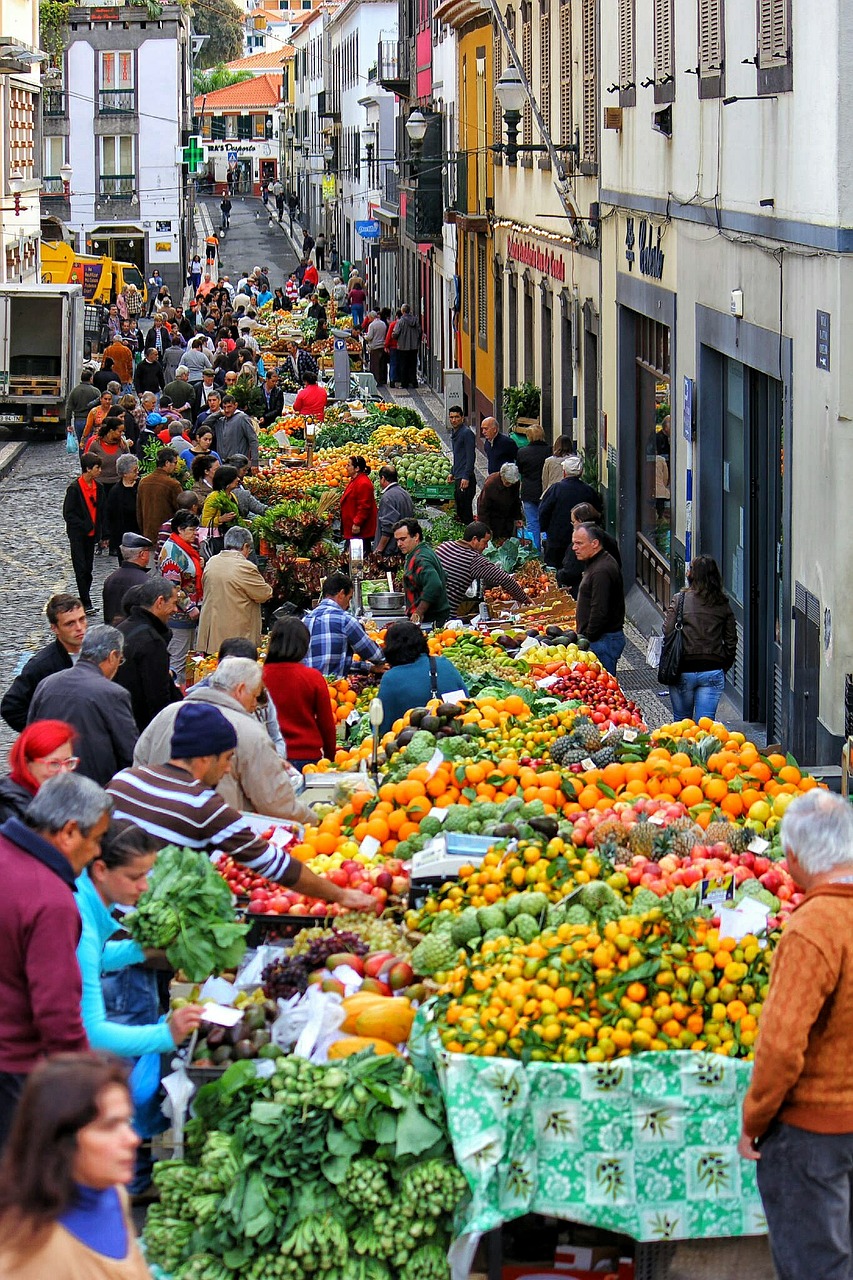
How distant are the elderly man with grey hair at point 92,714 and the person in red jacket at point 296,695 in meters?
1.15

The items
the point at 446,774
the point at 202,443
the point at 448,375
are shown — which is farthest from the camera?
the point at 448,375

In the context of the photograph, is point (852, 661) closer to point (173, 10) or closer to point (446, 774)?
point (446, 774)

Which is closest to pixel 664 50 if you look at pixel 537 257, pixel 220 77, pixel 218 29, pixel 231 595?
pixel 231 595

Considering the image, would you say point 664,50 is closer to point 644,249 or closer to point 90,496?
point 644,249

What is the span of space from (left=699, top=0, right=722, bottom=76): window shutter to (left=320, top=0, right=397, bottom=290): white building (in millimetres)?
39069

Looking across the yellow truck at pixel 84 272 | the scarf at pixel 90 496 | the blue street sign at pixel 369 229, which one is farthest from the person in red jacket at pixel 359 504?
the blue street sign at pixel 369 229

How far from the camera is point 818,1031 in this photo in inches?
195

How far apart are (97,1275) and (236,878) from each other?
3820mm

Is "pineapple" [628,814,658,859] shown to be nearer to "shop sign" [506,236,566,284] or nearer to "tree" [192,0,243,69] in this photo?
"shop sign" [506,236,566,284]

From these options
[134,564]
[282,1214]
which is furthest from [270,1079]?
[134,564]

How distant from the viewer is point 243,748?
8148 mm

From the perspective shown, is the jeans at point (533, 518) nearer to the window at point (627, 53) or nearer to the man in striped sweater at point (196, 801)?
the window at point (627, 53)

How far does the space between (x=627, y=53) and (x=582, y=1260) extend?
1385 cm

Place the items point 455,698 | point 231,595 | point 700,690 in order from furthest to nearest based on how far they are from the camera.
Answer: point 231,595, point 700,690, point 455,698
